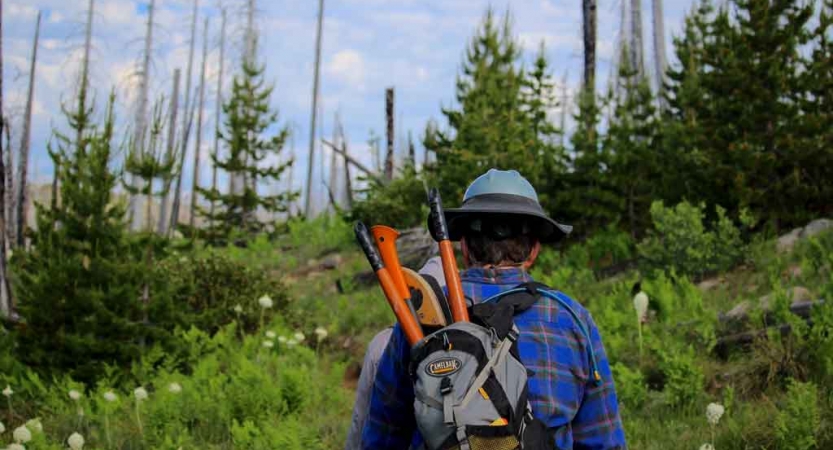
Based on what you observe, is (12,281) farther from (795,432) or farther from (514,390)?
(514,390)

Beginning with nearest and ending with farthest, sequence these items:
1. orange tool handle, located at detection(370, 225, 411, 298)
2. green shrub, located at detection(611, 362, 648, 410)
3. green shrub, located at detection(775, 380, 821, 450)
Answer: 1. orange tool handle, located at detection(370, 225, 411, 298)
2. green shrub, located at detection(775, 380, 821, 450)
3. green shrub, located at detection(611, 362, 648, 410)

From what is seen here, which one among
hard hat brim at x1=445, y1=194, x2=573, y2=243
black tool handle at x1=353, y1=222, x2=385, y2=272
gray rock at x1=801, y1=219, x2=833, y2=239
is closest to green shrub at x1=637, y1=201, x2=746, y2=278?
gray rock at x1=801, y1=219, x2=833, y2=239

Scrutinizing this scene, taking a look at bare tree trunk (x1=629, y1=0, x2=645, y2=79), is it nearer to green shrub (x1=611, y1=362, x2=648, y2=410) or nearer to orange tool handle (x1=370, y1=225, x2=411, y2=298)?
green shrub (x1=611, y1=362, x2=648, y2=410)

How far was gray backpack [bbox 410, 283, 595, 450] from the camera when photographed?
7.28ft

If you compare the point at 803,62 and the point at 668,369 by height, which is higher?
the point at 803,62

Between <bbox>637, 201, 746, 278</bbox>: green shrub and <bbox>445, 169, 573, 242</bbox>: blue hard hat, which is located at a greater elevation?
<bbox>445, 169, 573, 242</bbox>: blue hard hat

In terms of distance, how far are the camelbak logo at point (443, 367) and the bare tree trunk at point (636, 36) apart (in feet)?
77.7

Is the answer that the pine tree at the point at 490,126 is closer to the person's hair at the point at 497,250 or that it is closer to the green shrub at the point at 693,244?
the green shrub at the point at 693,244

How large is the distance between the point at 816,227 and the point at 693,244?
1.87 m

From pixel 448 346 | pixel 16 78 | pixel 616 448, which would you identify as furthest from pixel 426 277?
pixel 16 78

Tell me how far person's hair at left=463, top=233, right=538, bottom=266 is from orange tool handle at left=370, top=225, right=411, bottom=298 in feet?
0.77

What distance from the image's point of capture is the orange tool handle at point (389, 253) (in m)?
2.59

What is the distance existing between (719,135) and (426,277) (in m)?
13.2

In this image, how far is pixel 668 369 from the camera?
25.1 ft
